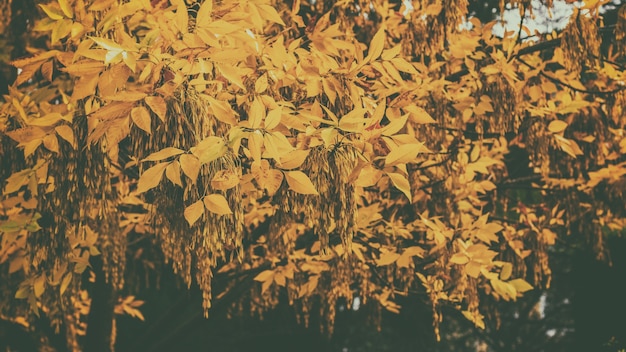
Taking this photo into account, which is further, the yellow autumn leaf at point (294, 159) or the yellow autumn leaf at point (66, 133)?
the yellow autumn leaf at point (66, 133)

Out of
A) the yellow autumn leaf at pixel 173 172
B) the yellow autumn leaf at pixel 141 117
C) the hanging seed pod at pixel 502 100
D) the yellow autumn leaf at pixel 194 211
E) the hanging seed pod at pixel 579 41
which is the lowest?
the yellow autumn leaf at pixel 194 211

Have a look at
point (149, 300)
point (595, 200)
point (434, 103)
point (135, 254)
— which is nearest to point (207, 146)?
A: point (434, 103)

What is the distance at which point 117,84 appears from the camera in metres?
2.25

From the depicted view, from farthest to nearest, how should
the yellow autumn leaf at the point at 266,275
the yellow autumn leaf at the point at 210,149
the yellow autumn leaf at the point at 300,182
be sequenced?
the yellow autumn leaf at the point at 266,275, the yellow autumn leaf at the point at 300,182, the yellow autumn leaf at the point at 210,149

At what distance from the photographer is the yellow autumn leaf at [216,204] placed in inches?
81.1

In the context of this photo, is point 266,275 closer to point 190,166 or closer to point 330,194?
point 330,194

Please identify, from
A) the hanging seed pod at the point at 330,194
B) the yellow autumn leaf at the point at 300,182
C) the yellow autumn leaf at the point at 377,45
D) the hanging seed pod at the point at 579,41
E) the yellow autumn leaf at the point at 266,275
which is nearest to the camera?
the yellow autumn leaf at the point at 300,182

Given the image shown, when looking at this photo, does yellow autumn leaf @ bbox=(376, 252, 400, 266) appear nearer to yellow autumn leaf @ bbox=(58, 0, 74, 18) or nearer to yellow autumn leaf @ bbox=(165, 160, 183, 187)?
yellow autumn leaf @ bbox=(165, 160, 183, 187)

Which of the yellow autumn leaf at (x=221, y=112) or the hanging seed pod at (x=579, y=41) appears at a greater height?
the hanging seed pod at (x=579, y=41)

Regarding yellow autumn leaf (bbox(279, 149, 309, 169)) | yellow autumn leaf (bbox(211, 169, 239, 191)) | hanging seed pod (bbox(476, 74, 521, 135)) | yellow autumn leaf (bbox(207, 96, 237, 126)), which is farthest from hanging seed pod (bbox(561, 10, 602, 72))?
yellow autumn leaf (bbox(211, 169, 239, 191))

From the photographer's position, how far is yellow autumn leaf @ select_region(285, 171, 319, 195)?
2.16 m

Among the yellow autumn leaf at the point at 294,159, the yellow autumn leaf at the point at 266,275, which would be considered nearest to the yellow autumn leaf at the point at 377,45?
the yellow autumn leaf at the point at 294,159

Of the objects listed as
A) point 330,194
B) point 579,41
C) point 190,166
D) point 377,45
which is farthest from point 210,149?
point 579,41

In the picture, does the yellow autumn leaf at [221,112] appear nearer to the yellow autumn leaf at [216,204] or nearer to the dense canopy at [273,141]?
the dense canopy at [273,141]
